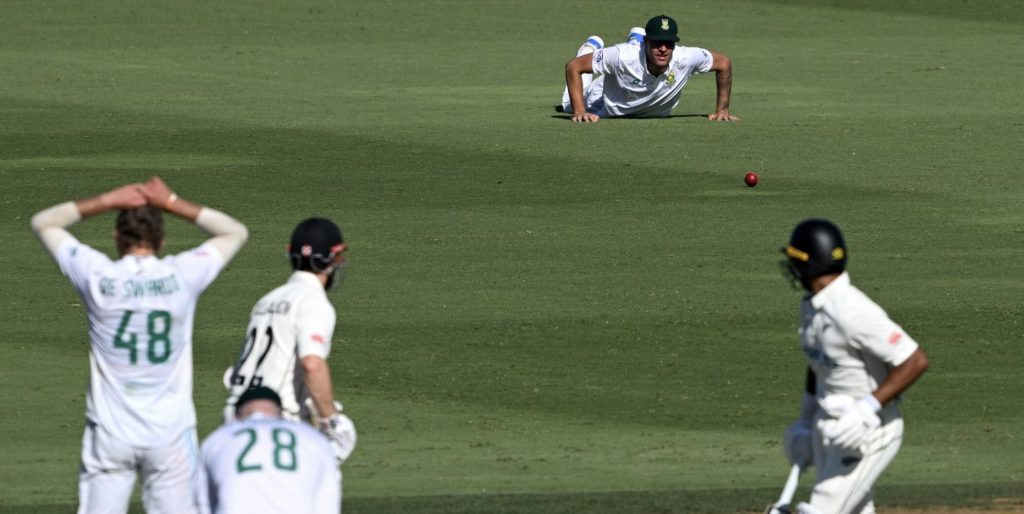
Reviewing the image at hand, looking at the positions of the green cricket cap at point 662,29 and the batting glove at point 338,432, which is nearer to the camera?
the batting glove at point 338,432

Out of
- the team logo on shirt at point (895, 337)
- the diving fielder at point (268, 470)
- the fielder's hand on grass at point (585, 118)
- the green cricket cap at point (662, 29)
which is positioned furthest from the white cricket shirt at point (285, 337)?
the fielder's hand on grass at point (585, 118)

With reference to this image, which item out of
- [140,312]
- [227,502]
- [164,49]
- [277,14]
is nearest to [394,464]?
[140,312]

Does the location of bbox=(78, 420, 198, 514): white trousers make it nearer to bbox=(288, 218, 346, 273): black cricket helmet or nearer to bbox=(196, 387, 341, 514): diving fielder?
bbox=(288, 218, 346, 273): black cricket helmet

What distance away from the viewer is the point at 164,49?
3338 cm

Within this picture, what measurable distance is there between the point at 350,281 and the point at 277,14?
21.9 metres

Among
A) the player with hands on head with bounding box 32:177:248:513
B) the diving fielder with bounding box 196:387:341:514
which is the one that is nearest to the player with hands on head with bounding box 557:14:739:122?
the player with hands on head with bounding box 32:177:248:513

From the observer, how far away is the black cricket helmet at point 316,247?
29.1 ft

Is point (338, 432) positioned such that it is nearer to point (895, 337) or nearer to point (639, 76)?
point (895, 337)

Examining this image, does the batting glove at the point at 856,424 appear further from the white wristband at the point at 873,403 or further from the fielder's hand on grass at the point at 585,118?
the fielder's hand on grass at the point at 585,118

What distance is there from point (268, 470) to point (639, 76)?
61.1 feet

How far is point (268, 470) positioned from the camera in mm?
7242

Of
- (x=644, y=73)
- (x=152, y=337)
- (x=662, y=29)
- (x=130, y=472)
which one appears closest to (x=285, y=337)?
(x=152, y=337)

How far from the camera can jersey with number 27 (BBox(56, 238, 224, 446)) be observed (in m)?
8.54

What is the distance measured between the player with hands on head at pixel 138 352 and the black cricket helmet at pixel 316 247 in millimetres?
339
